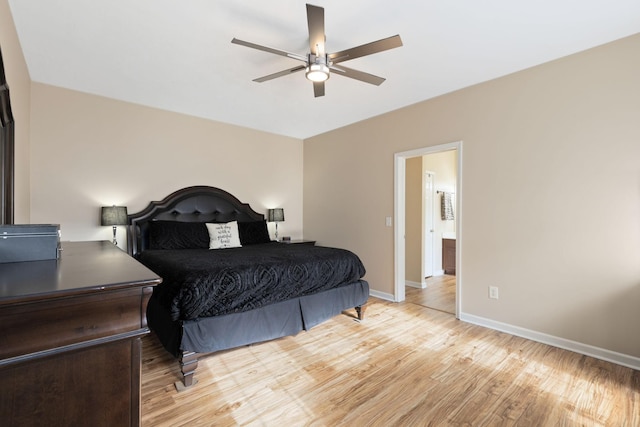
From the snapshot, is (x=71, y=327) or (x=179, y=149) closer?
(x=71, y=327)

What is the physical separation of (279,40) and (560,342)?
355 cm

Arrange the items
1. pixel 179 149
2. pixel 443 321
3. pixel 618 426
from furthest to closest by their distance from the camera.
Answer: pixel 179 149 < pixel 443 321 < pixel 618 426

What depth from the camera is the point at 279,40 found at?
7.74 ft

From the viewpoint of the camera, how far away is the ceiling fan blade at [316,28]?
1753 millimetres

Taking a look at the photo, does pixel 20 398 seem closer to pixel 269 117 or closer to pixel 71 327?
pixel 71 327

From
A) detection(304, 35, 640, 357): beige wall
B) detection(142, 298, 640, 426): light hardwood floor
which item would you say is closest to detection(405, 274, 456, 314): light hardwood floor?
detection(304, 35, 640, 357): beige wall

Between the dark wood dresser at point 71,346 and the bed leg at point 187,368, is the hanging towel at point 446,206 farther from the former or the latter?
the dark wood dresser at point 71,346

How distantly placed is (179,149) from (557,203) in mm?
4414

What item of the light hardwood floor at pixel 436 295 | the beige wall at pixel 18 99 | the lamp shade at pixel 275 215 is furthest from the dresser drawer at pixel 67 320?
the lamp shade at pixel 275 215

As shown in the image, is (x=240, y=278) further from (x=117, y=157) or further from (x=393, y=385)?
(x=117, y=157)

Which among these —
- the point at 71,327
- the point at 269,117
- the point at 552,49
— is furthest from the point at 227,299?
the point at 552,49

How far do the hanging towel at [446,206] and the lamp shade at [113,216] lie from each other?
16.8 feet

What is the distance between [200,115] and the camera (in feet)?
13.6

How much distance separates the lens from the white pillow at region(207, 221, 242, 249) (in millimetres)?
3679
